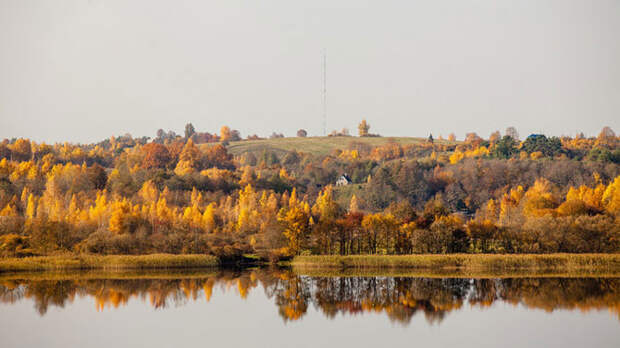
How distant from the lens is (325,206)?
115938 mm

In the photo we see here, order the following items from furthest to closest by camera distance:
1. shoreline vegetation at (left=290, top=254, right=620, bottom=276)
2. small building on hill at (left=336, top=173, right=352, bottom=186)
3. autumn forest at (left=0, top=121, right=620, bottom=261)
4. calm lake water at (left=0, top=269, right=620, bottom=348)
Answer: small building on hill at (left=336, top=173, right=352, bottom=186), autumn forest at (left=0, top=121, right=620, bottom=261), shoreline vegetation at (left=290, top=254, right=620, bottom=276), calm lake water at (left=0, top=269, right=620, bottom=348)

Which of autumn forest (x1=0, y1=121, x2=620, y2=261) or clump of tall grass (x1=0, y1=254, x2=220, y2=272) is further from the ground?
autumn forest (x1=0, y1=121, x2=620, y2=261)

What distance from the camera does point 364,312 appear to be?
48.4m

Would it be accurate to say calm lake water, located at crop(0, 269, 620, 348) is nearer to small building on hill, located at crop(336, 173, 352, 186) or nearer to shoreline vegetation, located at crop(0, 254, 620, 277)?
shoreline vegetation, located at crop(0, 254, 620, 277)

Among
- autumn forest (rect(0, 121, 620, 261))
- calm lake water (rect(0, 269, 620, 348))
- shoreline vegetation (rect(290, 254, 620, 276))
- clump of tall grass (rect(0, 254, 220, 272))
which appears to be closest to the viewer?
calm lake water (rect(0, 269, 620, 348))

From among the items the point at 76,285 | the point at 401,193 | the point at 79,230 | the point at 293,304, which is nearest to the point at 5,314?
the point at 76,285

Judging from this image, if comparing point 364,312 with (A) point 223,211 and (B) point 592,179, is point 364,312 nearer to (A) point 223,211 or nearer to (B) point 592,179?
(A) point 223,211

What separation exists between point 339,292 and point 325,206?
59.2 meters

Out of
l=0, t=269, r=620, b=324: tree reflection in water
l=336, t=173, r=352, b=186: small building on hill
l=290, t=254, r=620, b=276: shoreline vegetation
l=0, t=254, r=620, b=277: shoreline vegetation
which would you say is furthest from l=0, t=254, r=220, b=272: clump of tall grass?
l=336, t=173, r=352, b=186: small building on hill

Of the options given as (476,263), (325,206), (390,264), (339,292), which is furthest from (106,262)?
(325,206)

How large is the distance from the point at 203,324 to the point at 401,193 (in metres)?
115

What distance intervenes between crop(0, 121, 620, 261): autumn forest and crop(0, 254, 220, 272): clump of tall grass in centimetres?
405

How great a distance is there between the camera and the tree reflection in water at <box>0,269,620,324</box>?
49.9 m

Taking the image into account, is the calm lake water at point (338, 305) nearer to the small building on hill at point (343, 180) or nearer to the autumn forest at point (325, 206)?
the autumn forest at point (325, 206)
